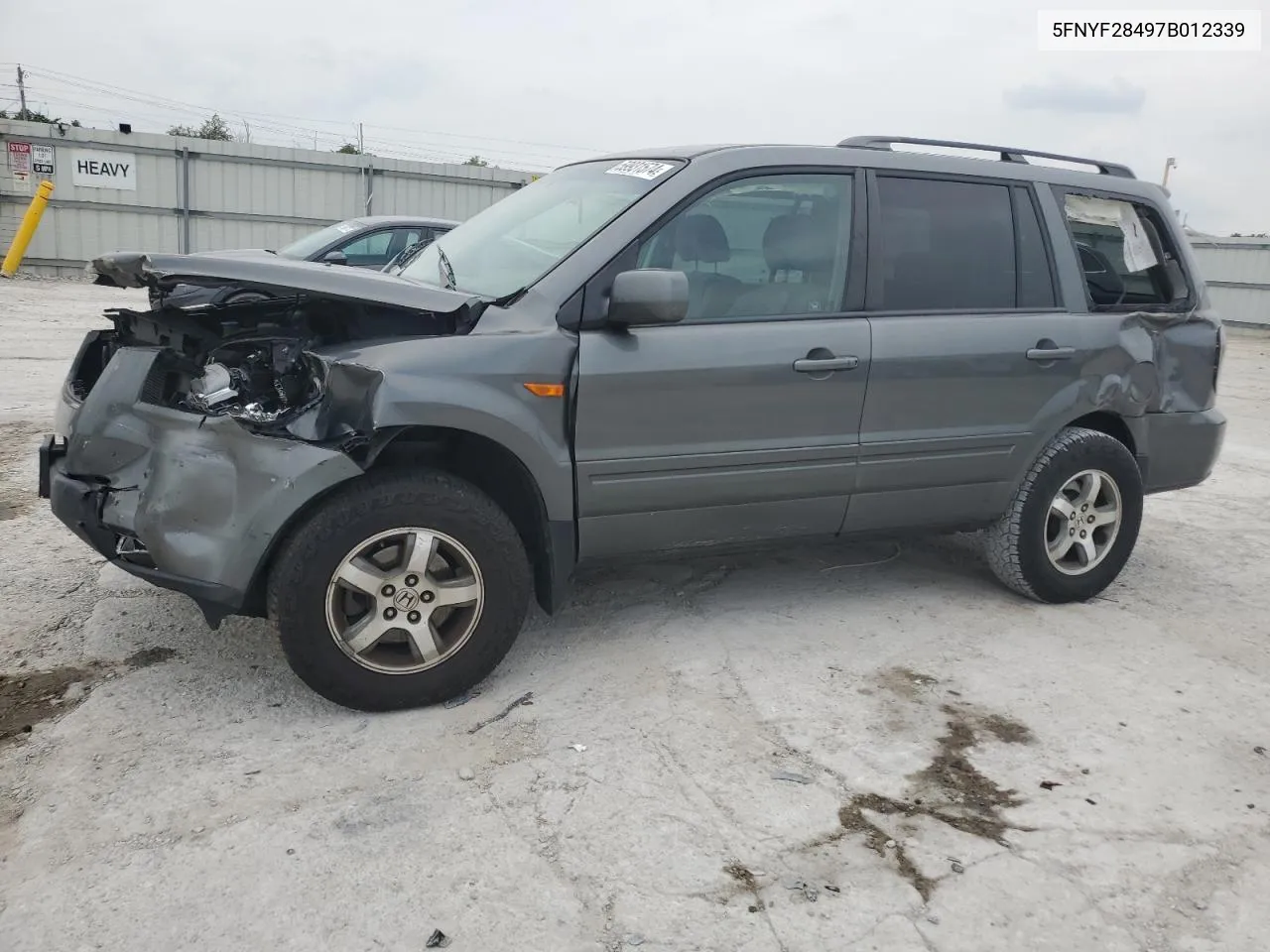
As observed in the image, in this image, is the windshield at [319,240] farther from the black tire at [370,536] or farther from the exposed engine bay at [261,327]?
the black tire at [370,536]

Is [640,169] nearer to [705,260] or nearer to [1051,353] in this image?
[705,260]

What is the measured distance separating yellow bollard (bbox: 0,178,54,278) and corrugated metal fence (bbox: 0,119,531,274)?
72 centimetres

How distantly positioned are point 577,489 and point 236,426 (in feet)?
3.47

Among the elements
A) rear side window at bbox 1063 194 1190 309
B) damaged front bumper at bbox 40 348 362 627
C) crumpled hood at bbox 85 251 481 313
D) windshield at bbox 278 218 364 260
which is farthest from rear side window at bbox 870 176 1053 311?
windshield at bbox 278 218 364 260

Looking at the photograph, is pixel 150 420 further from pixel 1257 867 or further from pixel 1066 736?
pixel 1257 867

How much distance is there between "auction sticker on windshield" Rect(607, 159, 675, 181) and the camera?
143 inches

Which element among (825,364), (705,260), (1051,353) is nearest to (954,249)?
(1051,353)

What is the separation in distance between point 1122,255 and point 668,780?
318 cm

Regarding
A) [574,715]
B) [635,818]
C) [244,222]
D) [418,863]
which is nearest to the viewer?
[418,863]

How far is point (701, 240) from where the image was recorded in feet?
11.6

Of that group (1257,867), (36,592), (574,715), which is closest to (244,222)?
(36,592)

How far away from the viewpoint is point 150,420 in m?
3.13

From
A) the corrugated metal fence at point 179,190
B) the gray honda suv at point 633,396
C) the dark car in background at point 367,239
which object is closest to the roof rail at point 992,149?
the gray honda suv at point 633,396

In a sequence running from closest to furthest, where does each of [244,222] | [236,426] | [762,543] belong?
[236,426] → [762,543] → [244,222]
